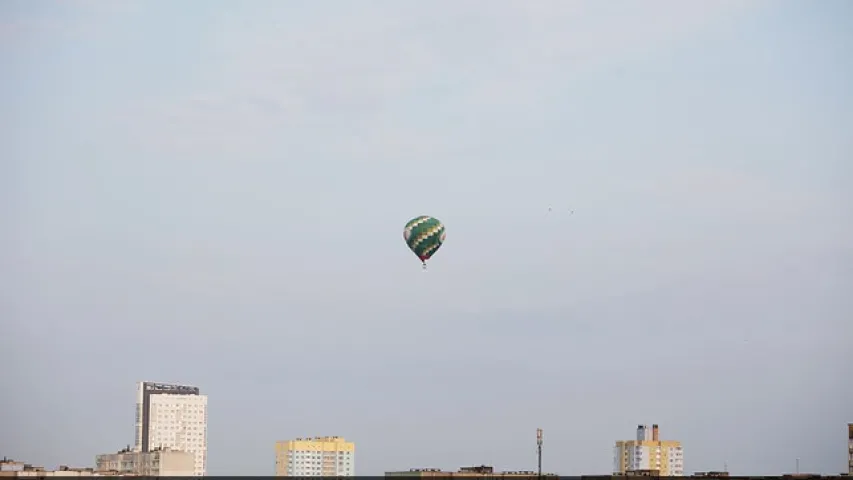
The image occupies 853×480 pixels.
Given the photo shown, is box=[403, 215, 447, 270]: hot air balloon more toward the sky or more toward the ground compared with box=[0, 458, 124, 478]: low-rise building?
more toward the sky

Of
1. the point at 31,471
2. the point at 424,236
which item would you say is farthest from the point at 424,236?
the point at 31,471

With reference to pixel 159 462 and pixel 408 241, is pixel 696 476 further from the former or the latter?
pixel 159 462

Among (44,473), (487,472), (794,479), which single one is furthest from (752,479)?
(44,473)

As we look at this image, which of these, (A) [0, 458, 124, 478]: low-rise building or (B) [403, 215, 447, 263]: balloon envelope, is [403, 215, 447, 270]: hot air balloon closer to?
(B) [403, 215, 447, 263]: balloon envelope

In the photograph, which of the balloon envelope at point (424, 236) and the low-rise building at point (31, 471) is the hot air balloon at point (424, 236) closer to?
the balloon envelope at point (424, 236)

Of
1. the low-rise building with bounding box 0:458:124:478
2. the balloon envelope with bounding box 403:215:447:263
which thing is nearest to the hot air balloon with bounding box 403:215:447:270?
the balloon envelope with bounding box 403:215:447:263

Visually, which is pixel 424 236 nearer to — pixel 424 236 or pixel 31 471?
pixel 424 236

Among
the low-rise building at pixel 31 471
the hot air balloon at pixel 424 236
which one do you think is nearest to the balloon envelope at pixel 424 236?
the hot air balloon at pixel 424 236

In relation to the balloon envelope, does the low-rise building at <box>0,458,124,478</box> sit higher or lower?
lower
